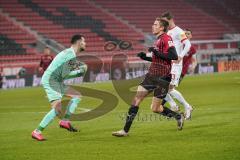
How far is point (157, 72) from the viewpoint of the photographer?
36.9 ft

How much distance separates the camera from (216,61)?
38.3 metres

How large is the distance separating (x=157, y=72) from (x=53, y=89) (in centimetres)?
212

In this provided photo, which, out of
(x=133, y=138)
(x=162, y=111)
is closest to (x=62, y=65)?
(x=133, y=138)

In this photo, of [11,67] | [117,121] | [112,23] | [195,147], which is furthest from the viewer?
[112,23]

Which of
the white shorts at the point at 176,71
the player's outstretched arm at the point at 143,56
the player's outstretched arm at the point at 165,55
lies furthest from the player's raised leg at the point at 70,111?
the white shorts at the point at 176,71

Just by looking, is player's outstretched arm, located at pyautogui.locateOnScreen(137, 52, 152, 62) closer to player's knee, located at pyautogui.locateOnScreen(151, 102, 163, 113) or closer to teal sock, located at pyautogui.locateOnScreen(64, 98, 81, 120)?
player's knee, located at pyautogui.locateOnScreen(151, 102, 163, 113)

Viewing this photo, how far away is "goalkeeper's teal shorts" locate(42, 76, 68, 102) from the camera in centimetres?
1140

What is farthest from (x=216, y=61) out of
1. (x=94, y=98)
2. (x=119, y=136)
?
(x=119, y=136)

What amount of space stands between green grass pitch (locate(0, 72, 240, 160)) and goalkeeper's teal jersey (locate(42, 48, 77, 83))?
1.25 meters

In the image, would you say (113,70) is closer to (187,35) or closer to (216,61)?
(216,61)

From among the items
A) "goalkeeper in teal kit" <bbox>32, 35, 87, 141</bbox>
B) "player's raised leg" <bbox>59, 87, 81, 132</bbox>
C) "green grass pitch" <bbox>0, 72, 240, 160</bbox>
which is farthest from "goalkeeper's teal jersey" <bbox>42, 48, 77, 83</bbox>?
"green grass pitch" <bbox>0, 72, 240, 160</bbox>

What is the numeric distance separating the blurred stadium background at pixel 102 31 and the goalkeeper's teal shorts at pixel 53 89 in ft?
58.5

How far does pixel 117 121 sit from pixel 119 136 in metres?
2.69

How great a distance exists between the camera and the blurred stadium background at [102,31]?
3322cm
